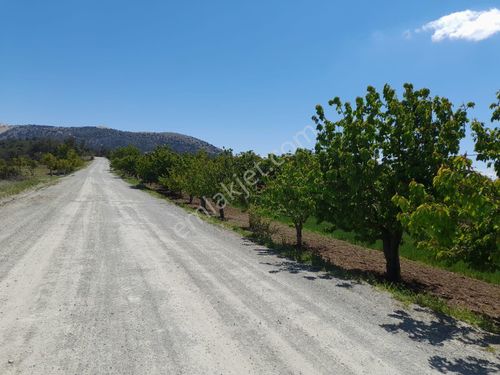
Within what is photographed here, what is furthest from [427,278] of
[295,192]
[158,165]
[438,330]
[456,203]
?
[158,165]

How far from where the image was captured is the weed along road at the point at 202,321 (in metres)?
5.51

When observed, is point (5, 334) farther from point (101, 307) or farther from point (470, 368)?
point (470, 368)

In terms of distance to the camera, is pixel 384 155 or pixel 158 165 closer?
pixel 384 155

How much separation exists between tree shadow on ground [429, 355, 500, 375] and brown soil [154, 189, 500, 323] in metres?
3.97

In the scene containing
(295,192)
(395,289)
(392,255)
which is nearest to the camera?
(395,289)

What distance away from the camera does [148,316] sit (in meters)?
7.09

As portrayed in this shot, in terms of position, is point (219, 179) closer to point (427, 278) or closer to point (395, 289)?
point (427, 278)

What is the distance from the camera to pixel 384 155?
38.0 ft

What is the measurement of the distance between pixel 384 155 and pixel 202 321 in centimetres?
754

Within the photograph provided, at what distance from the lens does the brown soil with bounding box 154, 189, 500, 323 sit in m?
11.0

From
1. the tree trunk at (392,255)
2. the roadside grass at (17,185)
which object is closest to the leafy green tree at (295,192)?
the tree trunk at (392,255)

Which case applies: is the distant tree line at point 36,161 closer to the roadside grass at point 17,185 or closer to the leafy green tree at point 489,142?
the roadside grass at point 17,185

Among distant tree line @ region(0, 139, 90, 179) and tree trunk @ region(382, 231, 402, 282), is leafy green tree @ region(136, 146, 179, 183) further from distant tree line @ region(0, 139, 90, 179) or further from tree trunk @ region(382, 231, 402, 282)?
tree trunk @ region(382, 231, 402, 282)

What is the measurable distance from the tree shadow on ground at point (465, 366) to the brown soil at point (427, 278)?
3972 millimetres
